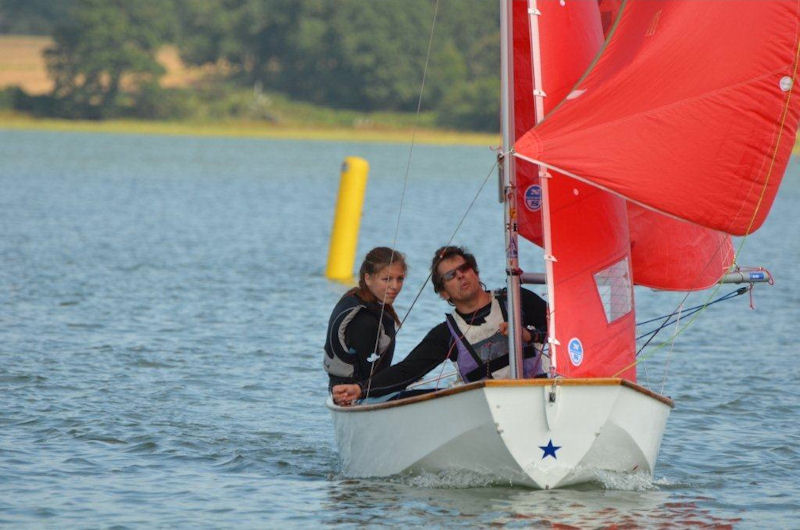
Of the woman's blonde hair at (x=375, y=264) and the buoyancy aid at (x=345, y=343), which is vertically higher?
the woman's blonde hair at (x=375, y=264)

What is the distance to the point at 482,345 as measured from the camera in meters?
8.65

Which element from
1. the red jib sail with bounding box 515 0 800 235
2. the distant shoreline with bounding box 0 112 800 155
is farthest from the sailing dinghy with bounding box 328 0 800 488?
the distant shoreline with bounding box 0 112 800 155

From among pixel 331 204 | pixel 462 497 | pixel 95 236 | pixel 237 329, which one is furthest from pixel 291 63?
pixel 462 497

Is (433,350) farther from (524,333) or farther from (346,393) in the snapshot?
(346,393)

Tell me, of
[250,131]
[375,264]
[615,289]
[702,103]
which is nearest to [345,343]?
[375,264]

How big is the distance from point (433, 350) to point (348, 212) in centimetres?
1043

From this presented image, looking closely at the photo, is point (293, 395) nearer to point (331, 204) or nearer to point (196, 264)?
point (196, 264)

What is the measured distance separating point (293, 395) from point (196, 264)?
966cm

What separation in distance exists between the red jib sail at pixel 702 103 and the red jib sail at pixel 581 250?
45 cm

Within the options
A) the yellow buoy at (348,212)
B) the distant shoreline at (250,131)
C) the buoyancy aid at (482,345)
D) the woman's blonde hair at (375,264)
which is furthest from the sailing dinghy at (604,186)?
the distant shoreline at (250,131)

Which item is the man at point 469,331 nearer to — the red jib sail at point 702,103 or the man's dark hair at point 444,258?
the man's dark hair at point 444,258

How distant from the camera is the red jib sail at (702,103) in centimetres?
801

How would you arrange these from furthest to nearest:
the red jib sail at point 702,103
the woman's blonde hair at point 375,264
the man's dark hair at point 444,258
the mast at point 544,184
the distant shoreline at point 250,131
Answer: the distant shoreline at point 250,131, the woman's blonde hair at point 375,264, the man's dark hair at point 444,258, the mast at point 544,184, the red jib sail at point 702,103

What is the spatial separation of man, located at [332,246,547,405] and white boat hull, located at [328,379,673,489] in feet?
1.48
